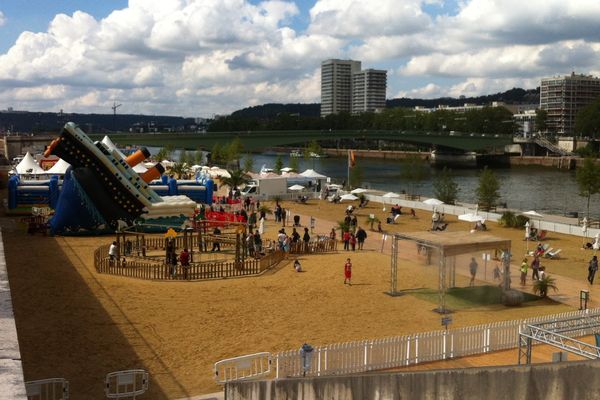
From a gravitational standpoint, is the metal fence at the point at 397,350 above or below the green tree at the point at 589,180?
below

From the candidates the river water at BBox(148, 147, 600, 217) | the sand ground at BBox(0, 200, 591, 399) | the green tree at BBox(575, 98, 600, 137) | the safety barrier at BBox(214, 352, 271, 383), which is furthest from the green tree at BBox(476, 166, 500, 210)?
the green tree at BBox(575, 98, 600, 137)

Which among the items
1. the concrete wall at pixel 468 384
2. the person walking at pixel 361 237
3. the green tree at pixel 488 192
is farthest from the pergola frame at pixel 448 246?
the green tree at pixel 488 192

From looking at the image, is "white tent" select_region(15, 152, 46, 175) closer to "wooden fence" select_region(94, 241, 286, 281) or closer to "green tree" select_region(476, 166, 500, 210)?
"wooden fence" select_region(94, 241, 286, 281)

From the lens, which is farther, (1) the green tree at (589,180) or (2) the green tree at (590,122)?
(2) the green tree at (590,122)

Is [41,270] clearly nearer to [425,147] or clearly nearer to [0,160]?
[0,160]

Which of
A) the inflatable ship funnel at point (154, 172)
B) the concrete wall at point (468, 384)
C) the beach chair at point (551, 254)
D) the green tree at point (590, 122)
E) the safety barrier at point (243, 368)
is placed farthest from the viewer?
the green tree at point (590, 122)

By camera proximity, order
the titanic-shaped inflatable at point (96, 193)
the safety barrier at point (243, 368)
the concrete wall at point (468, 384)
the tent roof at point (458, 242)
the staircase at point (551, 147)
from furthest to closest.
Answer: the staircase at point (551, 147) → the titanic-shaped inflatable at point (96, 193) → the tent roof at point (458, 242) → the safety barrier at point (243, 368) → the concrete wall at point (468, 384)

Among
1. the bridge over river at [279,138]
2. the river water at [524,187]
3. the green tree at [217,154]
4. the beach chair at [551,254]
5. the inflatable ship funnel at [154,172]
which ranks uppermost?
the bridge over river at [279,138]

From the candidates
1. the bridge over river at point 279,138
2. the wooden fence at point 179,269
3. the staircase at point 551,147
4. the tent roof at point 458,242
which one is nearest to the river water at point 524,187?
the bridge over river at point 279,138

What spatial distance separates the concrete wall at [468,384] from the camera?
27.6 feet

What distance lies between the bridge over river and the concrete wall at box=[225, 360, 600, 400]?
295 feet

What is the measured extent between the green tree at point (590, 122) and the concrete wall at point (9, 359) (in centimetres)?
14435

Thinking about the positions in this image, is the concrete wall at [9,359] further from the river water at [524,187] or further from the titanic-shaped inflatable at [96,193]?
the river water at [524,187]

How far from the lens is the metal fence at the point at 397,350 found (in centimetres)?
1345
